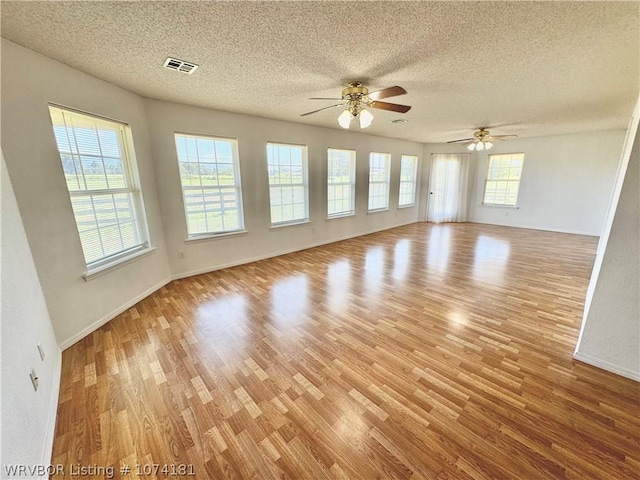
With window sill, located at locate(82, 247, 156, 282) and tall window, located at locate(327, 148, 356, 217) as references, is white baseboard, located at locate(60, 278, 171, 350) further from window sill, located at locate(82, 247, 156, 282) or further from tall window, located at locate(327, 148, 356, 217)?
tall window, located at locate(327, 148, 356, 217)

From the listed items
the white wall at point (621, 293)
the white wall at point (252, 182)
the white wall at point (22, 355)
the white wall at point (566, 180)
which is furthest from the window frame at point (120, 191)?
the white wall at point (566, 180)

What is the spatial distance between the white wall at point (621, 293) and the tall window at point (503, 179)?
634 centimetres

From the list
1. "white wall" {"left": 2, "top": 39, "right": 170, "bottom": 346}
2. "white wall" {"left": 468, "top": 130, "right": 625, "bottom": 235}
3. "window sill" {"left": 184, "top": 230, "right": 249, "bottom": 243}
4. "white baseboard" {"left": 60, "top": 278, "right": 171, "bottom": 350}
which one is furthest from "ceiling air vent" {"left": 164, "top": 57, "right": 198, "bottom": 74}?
"white wall" {"left": 468, "top": 130, "right": 625, "bottom": 235}

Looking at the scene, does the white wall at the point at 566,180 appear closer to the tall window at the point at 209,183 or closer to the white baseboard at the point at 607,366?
the white baseboard at the point at 607,366

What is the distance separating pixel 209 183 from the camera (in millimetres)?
3975

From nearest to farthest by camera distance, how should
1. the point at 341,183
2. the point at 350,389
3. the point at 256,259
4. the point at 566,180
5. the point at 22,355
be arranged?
the point at 22,355
the point at 350,389
the point at 256,259
the point at 341,183
the point at 566,180

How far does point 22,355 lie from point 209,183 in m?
3.01

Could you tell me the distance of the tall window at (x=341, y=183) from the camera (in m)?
5.70

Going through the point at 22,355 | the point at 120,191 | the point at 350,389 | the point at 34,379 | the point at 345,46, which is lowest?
the point at 350,389

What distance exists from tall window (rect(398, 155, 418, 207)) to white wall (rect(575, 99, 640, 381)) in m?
5.92

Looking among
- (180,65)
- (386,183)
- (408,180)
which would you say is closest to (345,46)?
(180,65)

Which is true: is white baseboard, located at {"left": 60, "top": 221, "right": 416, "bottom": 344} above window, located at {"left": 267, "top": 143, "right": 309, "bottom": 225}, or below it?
below

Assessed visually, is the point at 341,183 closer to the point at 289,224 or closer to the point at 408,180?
the point at 289,224

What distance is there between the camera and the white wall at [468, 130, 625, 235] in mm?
5977
